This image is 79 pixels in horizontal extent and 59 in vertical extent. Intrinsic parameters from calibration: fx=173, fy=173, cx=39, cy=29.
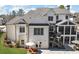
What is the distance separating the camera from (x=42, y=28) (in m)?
1.50

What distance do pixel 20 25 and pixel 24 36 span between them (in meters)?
0.10

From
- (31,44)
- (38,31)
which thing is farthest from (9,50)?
(38,31)

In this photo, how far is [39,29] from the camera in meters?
1.51

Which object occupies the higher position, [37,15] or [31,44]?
[37,15]

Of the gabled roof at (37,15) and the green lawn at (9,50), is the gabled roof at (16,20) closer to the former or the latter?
the gabled roof at (37,15)

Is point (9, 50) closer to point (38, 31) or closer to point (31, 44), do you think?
point (31, 44)

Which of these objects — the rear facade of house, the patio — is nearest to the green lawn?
the rear facade of house

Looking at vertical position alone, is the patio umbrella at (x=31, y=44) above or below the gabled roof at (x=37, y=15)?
below

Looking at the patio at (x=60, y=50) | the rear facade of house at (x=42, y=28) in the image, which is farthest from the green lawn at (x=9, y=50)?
the patio at (x=60, y=50)

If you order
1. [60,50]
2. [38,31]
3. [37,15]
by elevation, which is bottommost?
[60,50]

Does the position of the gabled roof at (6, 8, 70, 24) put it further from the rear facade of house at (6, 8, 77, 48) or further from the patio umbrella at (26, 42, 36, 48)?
the patio umbrella at (26, 42, 36, 48)

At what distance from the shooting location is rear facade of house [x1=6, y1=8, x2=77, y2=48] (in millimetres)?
1496

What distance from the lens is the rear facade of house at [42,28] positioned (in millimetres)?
1496
